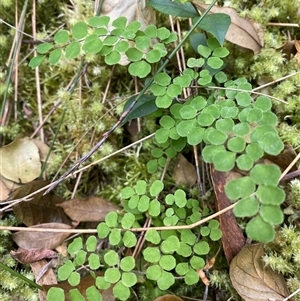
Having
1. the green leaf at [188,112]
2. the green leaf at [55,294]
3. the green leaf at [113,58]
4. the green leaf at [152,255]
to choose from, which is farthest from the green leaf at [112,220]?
the green leaf at [113,58]

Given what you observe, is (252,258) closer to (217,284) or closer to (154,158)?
(217,284)

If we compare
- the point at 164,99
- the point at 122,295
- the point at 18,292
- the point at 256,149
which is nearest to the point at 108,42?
the point at 164,99

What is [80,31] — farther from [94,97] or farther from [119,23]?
[94,97]

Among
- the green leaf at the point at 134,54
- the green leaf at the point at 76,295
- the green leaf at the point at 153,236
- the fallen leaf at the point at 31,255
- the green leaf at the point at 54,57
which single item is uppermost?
the green leaf at the point at 134,54

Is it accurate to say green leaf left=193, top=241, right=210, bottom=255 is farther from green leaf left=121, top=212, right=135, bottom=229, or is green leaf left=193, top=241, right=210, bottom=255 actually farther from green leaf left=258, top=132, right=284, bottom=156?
green leaf left=258, top=132, right=284, bottom=156

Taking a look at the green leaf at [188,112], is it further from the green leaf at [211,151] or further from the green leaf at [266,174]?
the green leaf at [266,174]

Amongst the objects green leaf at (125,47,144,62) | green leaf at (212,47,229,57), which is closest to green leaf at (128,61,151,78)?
green leaf at (125,47,144,62)
